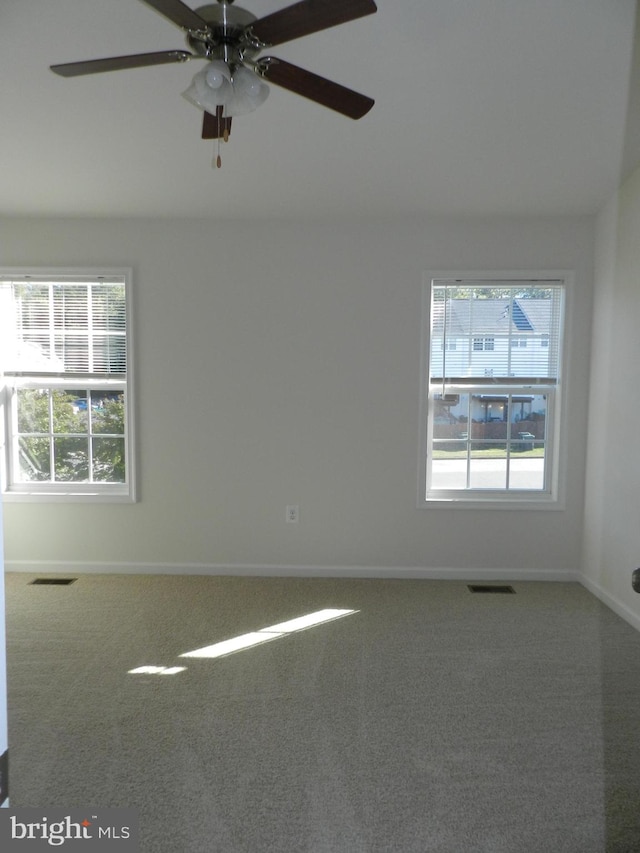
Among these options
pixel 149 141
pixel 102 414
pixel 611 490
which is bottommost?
pixel 611 490

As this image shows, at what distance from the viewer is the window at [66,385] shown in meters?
4.32

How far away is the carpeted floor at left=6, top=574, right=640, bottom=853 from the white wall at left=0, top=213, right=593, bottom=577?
20.2 inches

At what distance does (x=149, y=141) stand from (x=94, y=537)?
2591 mm

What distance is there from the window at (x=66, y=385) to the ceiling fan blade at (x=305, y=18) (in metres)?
2.64

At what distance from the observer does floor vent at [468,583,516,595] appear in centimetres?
407

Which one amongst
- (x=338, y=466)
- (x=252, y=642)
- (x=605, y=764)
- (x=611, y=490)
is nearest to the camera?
(x=605, y=764)

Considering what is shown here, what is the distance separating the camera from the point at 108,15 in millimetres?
2463

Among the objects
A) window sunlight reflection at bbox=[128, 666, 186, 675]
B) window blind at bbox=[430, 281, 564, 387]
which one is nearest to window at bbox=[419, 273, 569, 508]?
window blind at bbox=[430, 281, 564, 387]

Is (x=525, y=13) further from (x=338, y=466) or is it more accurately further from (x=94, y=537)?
(x=94, y=537)

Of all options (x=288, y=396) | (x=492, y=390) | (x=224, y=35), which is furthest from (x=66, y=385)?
(x=224, y=35)

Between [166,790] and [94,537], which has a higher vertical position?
[94,537]

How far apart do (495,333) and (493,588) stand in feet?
5.52

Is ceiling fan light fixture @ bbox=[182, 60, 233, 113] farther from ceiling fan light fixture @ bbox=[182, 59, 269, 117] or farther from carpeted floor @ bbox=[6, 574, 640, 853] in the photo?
carpeted floor @ bbox=[6, 574, 640, 853]

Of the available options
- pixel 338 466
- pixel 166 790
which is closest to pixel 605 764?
pixel 166 790
